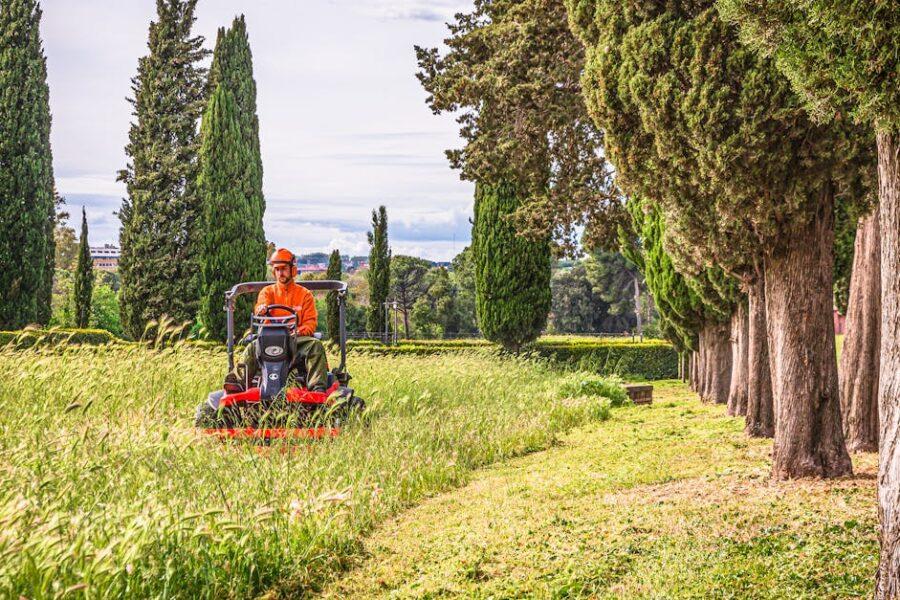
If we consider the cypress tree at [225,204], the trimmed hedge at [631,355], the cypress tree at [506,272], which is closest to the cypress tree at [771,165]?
the cypress tree at [506,272]

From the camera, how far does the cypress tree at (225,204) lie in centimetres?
2822

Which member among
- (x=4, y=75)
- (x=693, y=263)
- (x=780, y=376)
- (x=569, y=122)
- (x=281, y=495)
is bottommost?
(x=281, y=495)

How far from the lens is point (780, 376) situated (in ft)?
23.9

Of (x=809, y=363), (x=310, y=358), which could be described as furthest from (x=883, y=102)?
(x=310, y=358)

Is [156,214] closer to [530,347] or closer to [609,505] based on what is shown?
[530,347]

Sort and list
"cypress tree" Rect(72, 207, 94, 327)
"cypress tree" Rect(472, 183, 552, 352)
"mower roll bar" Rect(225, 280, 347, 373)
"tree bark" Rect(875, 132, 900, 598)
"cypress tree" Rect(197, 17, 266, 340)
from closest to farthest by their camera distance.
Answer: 1. "tree bark" Rect(875, 132, 900, 598)
2. "mower roll bar" Rect(225, 280, 347, 373)
3. "cypress tree" Rect(472, 183, 552, 352)
4. "cypress tree" Rect(197, 17, 266, 340)
5. "cypress tree" Rect(72, 207, 94, 327)

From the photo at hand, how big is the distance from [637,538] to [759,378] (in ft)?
18.1

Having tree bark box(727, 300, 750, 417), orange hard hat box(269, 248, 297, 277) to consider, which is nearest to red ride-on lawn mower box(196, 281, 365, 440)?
orange hard hat box(269, 248, 297, 277)

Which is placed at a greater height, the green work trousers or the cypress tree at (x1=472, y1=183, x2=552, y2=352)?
the cypress tree at (x1=472, y1=183, x2=552, y2=352)

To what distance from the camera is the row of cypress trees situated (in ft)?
93.4

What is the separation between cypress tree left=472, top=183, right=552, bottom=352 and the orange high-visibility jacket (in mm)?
15323

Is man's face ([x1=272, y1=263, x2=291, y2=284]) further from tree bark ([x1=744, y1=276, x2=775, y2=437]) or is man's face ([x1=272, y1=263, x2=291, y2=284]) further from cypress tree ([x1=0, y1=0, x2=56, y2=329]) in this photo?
cypress tree ([x1=0, y1=0, x2=56, y2=329])

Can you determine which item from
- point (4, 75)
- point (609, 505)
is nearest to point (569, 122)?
point (609, 505)

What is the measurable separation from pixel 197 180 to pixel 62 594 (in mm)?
26698
